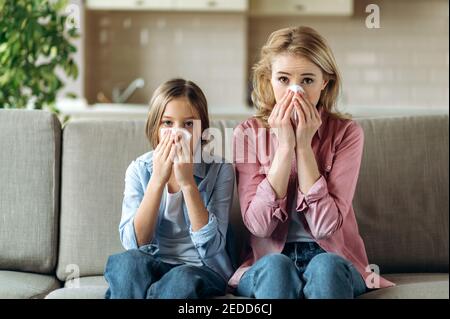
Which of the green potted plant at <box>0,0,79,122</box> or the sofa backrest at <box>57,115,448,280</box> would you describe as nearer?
the sofa backrest at <box>57,115,448,280</box>

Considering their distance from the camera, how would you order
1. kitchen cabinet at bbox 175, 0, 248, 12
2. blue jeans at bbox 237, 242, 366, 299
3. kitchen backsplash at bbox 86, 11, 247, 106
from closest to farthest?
blue jeans at bbox 237, 242, 366, 299
kitchen cabinet at bbox 175, 0, 248, 12
kitchen backsplash at bbox 86, 11, 247, 106

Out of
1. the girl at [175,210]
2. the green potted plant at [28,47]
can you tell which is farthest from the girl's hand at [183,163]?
the green potted plant at [28,47]

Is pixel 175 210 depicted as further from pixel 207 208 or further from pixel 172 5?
pixel 172 5

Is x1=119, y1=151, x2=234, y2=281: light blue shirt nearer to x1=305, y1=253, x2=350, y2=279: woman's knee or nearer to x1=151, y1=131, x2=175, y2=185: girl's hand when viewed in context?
x1=151, y1=131, x2=175, y2=185: girl's hand

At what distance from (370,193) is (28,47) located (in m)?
1.21

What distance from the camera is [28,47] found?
2.25m

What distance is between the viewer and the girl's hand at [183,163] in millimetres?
1416

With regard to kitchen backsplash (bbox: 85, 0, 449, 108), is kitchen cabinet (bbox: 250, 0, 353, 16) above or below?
above

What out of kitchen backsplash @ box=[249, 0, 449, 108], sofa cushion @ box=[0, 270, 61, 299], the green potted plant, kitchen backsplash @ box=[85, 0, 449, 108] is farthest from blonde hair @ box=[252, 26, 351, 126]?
kitchen backsplash @ box=[249, 0, 449, 108]

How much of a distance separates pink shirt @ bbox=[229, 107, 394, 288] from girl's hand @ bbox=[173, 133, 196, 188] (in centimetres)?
14

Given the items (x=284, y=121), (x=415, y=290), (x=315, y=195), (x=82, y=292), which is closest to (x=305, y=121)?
(x=284, y=121)

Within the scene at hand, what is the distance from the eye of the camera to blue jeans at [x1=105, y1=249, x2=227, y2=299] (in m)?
1.30
